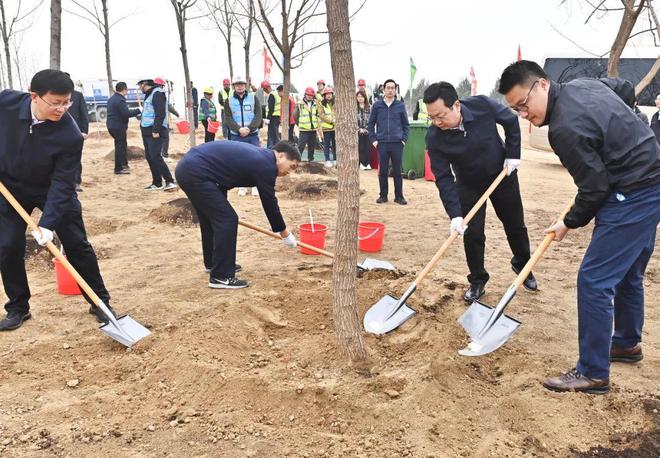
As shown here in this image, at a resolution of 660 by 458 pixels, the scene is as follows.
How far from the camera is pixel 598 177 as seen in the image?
252 cm

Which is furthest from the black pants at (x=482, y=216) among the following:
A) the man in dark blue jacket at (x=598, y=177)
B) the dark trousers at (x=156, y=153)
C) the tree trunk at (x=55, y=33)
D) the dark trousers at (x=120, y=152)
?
the dark trousers at (x=120, y=152)

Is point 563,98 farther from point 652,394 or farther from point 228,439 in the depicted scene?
point 228,439

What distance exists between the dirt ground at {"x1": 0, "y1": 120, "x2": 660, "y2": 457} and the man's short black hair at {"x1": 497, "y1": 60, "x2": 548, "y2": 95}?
5.14 feet

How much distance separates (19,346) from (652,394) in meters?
3.75

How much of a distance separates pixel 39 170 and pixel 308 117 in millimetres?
7959

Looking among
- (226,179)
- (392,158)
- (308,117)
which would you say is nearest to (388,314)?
(226,179)

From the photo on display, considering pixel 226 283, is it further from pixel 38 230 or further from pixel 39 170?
Result: pixel 39 170

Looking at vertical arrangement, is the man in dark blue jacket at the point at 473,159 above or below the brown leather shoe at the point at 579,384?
above

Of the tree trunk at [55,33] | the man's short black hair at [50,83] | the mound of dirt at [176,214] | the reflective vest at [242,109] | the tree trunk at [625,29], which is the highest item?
the tree trunk at [55,33]

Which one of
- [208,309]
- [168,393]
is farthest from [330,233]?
[168,393]

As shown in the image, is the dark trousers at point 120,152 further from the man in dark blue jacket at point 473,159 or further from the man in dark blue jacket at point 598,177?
the man in dark blue jacket at point 598,177

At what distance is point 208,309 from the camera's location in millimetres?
3861

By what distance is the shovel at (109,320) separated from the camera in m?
3.31

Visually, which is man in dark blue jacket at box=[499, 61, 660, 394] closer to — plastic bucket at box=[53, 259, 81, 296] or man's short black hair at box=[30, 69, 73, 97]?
man's short black hair at box=[30, 69, 73, 97]
